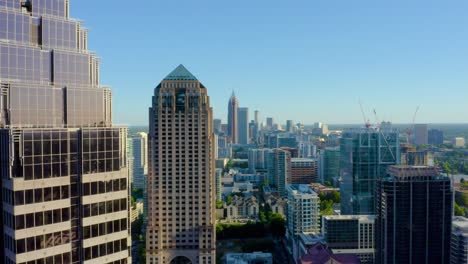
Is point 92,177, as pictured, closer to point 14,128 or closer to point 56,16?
point 14,128

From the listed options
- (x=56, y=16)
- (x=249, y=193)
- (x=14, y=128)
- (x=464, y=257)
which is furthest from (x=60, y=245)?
(x=249, y=193)

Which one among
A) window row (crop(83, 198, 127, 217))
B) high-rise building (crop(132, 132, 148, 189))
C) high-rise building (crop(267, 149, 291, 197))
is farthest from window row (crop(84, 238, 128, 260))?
high-rise building (crop(132, 132, 148, 189))

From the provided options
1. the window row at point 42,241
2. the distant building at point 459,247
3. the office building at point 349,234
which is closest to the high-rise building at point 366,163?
the office building at point 349,234

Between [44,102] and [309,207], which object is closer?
[44,102]

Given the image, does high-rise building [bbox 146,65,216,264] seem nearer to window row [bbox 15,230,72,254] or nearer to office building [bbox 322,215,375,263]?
office building [bbox 322,215,375,263]

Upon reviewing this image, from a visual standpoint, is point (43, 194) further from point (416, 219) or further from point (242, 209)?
point (242, 209)

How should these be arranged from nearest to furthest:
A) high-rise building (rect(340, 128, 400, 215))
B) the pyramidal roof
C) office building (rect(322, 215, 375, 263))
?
1. the pyramidal roof
2. office building (rect(322, 215, 375, 263))
3. high-rise building (rect(340, 128, 400, 215))

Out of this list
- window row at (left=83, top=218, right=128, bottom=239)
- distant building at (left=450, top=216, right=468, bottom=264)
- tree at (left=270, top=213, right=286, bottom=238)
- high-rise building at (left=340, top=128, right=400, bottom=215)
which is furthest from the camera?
tree at (left=270, top=213, right=286, bottom=238)
